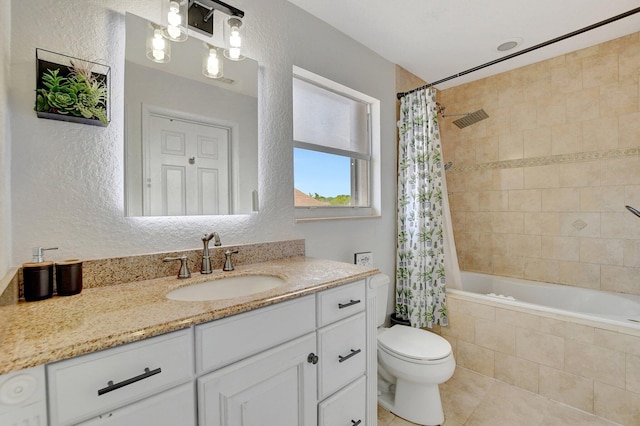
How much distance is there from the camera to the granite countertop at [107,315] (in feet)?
2.03

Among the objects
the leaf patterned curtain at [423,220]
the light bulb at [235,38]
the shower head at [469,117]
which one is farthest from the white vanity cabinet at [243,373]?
the shower head at [469,117]

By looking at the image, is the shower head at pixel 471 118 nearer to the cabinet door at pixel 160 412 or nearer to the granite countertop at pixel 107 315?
the granite countertop at pixel 107 315

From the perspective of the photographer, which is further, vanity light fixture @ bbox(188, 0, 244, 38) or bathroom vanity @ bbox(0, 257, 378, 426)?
vanity light fixture @ bbox(188, 0, 244, 38)

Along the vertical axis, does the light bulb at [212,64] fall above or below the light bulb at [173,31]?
below

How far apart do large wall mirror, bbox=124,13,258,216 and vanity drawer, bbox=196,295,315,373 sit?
0.65 meters

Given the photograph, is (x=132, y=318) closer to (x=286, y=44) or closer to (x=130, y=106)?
(x=130, y=106)

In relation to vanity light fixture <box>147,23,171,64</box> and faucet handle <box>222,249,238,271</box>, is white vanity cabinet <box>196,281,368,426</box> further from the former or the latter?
vanity light fixture <box>147,23,171,64</box>

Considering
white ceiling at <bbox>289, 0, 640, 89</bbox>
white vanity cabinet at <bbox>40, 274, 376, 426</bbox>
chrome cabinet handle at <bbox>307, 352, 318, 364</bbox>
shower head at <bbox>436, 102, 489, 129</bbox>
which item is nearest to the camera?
white vanity cabinet at <bbox>40, 274, 376, 426</bbox>

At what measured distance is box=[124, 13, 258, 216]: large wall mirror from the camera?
1.21m

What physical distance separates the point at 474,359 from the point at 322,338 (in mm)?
1661

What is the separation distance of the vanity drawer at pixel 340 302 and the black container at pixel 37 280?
2.97 feet

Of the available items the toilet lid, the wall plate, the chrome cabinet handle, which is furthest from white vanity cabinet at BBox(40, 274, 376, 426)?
the wall plate

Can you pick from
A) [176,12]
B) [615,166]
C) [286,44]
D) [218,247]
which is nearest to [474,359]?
[615,166]

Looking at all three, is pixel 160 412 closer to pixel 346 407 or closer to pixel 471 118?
pixel 346 407
